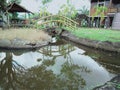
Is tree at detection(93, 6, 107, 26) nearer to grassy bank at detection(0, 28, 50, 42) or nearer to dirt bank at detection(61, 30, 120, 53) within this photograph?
dirt bank at detection(61, 30, 120, 53)

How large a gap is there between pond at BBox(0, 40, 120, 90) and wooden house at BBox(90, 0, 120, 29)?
582 inches

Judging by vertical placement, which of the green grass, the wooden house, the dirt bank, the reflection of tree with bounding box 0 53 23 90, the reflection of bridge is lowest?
the reflection of bridge

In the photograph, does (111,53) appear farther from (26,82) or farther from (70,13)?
(70,13)

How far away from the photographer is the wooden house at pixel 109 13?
1013 inches

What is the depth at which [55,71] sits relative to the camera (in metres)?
8.48

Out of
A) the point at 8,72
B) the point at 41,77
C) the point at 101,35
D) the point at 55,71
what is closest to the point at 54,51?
the point at 101,35

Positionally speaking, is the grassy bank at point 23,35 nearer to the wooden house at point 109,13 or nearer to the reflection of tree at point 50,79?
the reflection of tree at point 50,79

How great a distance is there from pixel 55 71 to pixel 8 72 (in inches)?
80.3

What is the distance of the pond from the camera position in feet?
22.4

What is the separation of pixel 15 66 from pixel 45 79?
2255 millimetres

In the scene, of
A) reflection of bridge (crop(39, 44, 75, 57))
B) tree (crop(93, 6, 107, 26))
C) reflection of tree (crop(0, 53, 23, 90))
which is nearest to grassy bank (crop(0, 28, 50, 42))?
reflection of bridge (crop(39, 44, 75, 57))

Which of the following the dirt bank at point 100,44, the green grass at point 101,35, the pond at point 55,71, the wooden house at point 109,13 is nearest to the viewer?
the pond at point 55,71

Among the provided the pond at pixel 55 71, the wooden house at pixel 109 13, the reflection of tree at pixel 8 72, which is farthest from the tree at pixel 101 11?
the reflection of tree at pixel 8 72

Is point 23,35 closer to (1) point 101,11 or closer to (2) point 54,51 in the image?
(2) point 54,51
